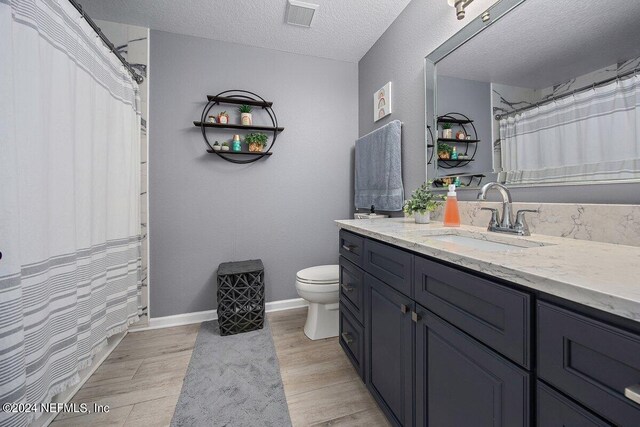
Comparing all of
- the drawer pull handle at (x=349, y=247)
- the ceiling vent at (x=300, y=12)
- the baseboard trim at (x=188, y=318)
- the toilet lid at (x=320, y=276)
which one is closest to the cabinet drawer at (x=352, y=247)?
the drawer pull handle at (x=349, y=247)

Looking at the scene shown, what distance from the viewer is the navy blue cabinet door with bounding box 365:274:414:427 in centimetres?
90

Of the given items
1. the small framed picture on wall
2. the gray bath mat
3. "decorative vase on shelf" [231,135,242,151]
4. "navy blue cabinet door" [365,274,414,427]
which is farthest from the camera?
"decorative vase on shelf" [231,135,242,151]

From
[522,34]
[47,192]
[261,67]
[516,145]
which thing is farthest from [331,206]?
[47,192]

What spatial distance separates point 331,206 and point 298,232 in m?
0.40

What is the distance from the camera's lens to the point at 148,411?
3.88 feet

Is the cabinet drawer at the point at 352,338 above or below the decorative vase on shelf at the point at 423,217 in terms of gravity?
below

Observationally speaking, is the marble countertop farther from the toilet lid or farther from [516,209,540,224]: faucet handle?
the toilet lid

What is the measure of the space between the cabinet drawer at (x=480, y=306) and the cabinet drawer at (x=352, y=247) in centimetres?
44

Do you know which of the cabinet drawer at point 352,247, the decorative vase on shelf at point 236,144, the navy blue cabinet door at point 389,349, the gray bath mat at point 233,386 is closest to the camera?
the navy blue cabinet door at point 389,349

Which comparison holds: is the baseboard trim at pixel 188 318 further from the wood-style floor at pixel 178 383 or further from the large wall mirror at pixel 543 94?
the large wall mirror at pixel 543 94

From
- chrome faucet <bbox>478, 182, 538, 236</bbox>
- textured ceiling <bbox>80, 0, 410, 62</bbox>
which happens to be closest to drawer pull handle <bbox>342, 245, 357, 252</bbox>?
chrome faucet <bbox>478, 182, 538, 236</bbox>

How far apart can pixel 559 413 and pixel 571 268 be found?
0.28 metres

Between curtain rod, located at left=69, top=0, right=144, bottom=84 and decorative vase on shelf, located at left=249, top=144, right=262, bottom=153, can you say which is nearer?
curtain rod, located at left=69, top=0, right=144, bottom=84

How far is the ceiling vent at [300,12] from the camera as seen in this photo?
1.70 metres
